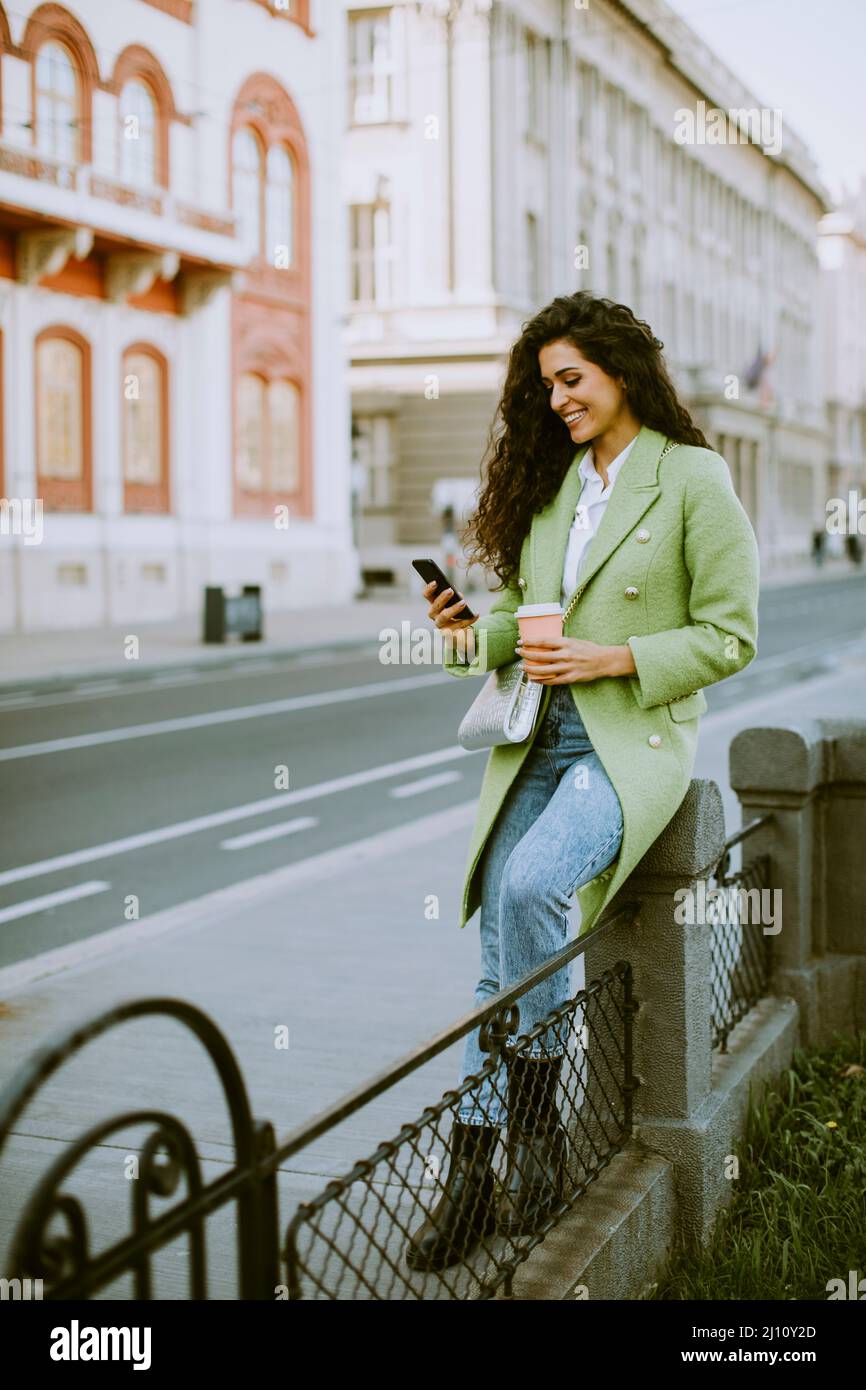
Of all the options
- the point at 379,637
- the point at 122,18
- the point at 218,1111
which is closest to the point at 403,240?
the point at 122,18

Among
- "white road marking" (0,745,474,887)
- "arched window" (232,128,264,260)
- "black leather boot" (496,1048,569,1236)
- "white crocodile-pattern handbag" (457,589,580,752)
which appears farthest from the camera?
"arched window" (232,128,264,260)

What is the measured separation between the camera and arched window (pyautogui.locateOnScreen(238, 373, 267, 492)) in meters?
30.4

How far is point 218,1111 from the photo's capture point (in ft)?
14.2

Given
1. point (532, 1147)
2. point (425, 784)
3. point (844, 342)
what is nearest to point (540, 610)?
point (532, 1147)

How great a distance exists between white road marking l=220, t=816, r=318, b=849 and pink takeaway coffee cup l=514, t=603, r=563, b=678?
5.46 m

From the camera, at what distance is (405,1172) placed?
3.44 metres

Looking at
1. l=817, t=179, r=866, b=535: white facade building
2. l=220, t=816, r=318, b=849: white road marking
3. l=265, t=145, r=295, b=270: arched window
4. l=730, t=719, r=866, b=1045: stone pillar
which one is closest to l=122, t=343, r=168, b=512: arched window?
l=265, t=145, r=295, b=270: arched window

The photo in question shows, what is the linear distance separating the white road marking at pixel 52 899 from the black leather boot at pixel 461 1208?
13.5ft

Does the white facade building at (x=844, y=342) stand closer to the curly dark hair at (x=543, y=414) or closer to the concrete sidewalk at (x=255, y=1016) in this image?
the concrete sidewalk at (x=255, y=1016)

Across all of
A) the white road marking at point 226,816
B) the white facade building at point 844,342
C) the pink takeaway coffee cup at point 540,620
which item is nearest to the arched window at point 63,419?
the white road marking at point 226,816

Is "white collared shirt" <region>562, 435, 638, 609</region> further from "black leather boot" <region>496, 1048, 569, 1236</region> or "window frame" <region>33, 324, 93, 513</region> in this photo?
"window frame" <region>33, 324, 93, 513</region>

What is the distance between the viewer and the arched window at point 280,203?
30984 mm

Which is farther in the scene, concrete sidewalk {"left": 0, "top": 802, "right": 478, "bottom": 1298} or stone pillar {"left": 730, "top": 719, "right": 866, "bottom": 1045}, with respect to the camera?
stone pillar {"left": 730, "top": 719, "right": 866, "bottom": 1045}

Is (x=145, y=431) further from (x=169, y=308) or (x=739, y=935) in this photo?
(x=739, y=935)
